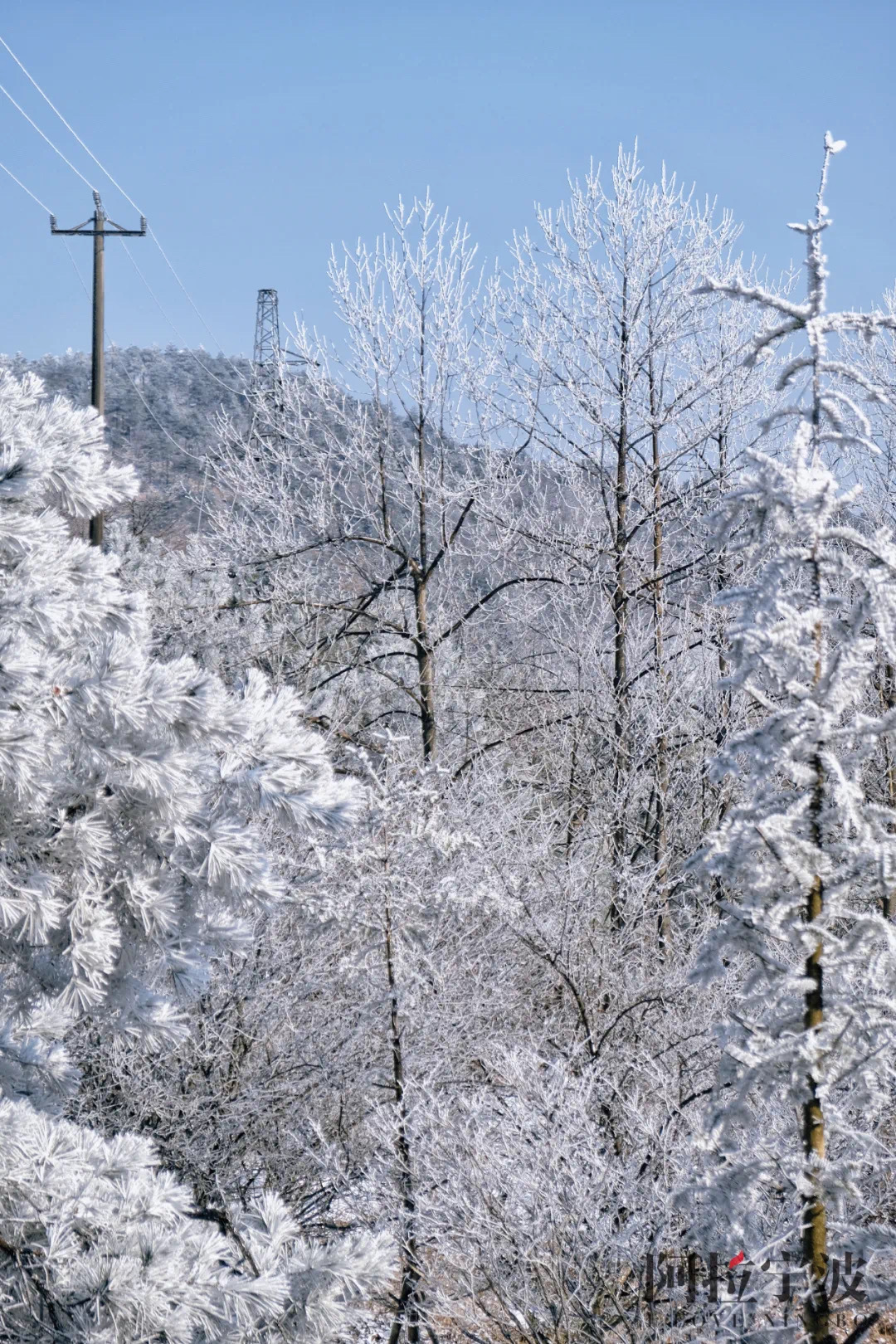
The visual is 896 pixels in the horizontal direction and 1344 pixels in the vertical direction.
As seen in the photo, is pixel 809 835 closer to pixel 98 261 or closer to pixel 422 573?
pixel 422 573

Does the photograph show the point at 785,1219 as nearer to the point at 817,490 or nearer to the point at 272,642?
the point at 817,490

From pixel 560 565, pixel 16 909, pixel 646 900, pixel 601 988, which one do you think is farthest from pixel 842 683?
pixel 560 565

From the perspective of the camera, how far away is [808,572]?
103 inches

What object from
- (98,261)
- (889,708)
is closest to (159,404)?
(98,261)

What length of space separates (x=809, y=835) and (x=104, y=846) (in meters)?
1.85

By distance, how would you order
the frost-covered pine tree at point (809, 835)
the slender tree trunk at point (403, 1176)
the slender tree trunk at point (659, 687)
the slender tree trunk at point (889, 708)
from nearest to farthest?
the frost-covered pine tree at point (809, 835) → the slender tree trunk at point (403, 1176) → the slender tree trunk at point (659, 687) → the slender tree trunk at point (889, 708)

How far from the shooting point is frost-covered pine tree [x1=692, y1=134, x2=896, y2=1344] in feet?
8.07

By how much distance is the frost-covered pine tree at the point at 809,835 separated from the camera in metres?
2.46

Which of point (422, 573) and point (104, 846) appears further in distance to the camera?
point (422, 573)

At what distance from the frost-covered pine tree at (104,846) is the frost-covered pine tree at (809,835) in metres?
1.25

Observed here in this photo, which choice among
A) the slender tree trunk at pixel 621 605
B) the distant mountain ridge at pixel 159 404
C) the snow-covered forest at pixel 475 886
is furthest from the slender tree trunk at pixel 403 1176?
the distant mountain ridge at pixel 159 404

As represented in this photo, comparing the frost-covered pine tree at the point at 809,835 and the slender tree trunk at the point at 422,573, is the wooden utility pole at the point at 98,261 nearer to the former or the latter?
the slender tree trunk at the point at 422,573

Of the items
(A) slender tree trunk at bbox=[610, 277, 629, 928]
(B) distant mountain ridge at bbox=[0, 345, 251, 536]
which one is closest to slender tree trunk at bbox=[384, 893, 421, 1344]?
(A) slender tree trunk at bbox=[610, 277, 629, 928]

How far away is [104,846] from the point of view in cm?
300
